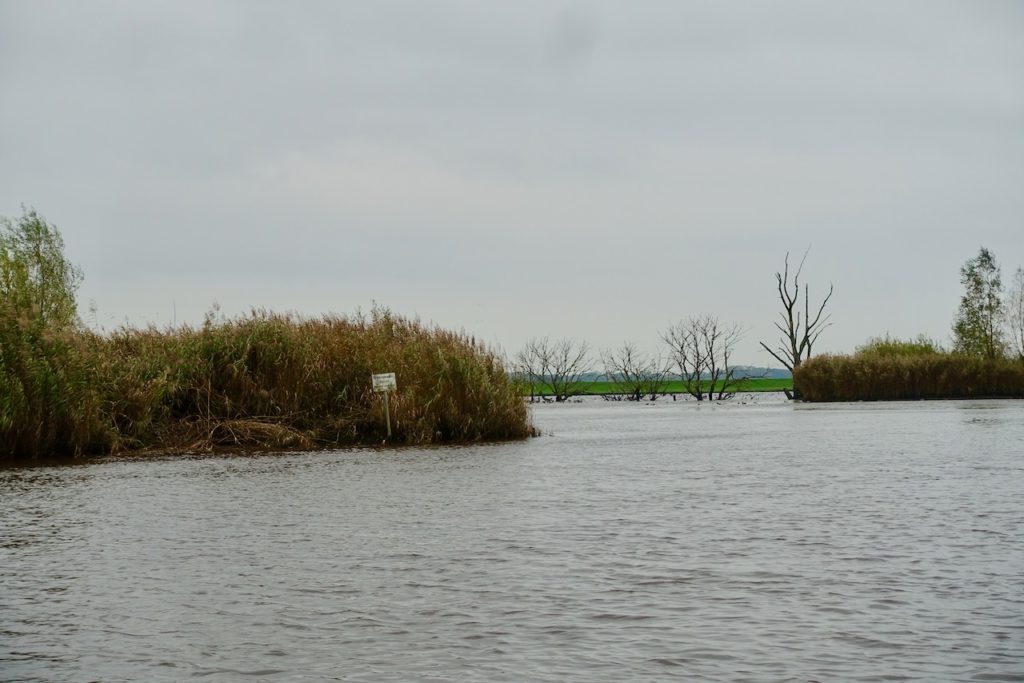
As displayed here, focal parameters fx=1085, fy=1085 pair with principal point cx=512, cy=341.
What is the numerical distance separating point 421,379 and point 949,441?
9541 millimetres

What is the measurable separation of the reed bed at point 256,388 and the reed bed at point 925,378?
1118 inches

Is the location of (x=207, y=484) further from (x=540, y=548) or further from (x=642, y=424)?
(x=642, y=424)

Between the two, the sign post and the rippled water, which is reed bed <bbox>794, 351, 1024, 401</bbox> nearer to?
the sign post

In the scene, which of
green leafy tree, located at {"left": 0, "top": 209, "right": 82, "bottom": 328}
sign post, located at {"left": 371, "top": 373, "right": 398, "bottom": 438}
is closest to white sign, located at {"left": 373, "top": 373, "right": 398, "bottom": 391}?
sign post, located at {"left": 371, "top": 373, "right": 398, "bottom": 438}

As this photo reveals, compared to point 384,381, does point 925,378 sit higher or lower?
lower

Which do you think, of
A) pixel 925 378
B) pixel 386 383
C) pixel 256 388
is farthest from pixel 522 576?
pixel 925 378

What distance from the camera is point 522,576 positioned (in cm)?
659

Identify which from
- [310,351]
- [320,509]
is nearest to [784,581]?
[320,509]

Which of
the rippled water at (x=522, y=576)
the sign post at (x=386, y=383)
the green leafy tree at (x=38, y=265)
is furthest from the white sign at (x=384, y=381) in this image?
the green leafy tree at (x=38, y=265)

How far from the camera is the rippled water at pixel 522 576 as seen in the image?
4680 mm

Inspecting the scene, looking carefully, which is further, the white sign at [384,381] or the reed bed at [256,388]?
the white sign at [384,381]

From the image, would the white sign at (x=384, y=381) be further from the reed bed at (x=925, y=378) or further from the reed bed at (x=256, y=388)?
the reed bed at (x=925, y=378)

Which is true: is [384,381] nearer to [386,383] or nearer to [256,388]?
[386,383]

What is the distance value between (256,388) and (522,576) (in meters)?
15.7
